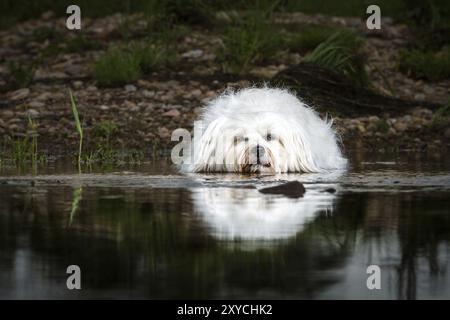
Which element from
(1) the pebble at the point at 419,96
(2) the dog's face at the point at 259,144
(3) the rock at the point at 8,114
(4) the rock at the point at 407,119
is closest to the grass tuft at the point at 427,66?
(1) the pebble at the point at 419,96

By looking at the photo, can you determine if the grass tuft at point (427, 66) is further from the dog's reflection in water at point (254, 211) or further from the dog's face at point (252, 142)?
the dog's reflection in water at point (254, 211)

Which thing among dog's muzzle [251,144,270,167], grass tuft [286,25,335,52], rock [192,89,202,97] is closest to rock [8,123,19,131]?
rock [192,89,202,97]

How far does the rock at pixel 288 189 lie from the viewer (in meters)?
10.6

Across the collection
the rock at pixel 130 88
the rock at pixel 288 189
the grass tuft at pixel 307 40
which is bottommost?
the rock at pixel 288 189

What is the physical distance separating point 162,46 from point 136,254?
16.2 meters

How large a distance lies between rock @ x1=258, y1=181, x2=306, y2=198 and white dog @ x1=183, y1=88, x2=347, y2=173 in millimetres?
1544

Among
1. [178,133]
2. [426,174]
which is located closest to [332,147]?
[426,174]

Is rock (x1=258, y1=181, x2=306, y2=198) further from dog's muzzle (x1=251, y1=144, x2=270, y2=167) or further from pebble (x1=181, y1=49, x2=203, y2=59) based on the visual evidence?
pebble (x1=181, y1=49, x2=203, y2=59)

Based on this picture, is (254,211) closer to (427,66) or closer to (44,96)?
(44,96)

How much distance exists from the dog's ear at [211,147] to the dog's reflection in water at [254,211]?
5.06ft

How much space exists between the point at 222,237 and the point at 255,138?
4634 millimetres

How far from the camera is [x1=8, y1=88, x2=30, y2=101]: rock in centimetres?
2003

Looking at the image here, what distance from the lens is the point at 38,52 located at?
82.1 ft

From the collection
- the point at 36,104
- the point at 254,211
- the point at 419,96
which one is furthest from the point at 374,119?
the point at 254,211
